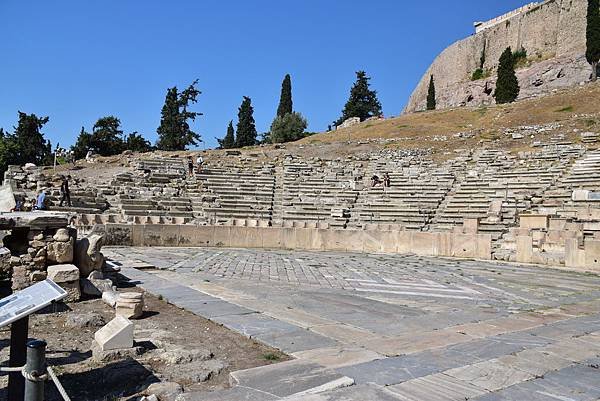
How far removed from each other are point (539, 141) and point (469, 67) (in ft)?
159

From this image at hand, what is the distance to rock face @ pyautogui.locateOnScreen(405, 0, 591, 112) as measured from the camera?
58013 mm

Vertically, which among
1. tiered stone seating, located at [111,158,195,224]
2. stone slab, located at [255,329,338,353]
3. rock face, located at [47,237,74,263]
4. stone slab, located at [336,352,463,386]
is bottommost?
stone slab, located at [255,329,338,353]

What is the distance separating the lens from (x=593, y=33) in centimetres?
5034

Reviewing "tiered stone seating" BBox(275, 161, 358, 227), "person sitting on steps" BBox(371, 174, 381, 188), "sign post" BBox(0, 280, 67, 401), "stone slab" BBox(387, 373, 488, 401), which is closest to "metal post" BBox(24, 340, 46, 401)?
"sign post" BBox(0, 280, 67, 401)

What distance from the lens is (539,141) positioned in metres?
30.6

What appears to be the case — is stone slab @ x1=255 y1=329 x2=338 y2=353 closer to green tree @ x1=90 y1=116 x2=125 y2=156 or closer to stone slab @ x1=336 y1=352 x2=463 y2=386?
stone slab @ x1=336 y1=352 x2=463 y2=386

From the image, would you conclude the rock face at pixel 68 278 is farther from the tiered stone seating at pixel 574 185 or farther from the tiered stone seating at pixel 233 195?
the tiered stone seating at pixel 574 185

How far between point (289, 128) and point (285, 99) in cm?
670

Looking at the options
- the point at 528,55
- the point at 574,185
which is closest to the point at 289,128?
the point at 528,55

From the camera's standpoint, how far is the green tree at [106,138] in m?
53.5

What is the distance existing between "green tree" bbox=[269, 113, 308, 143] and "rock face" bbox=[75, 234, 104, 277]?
48240mm

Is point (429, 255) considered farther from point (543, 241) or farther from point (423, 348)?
point (423, 348)

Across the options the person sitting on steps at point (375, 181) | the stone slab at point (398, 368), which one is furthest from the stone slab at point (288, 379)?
the person sitting on steps at point (375, 181)

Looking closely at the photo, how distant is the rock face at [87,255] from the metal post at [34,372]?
5.26 metres
